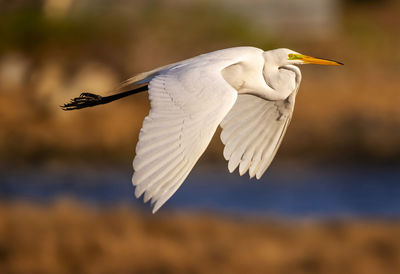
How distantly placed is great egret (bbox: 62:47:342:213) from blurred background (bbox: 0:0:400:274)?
144 inches

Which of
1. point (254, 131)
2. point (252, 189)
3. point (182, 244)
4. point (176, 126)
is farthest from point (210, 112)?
point (252, 189)

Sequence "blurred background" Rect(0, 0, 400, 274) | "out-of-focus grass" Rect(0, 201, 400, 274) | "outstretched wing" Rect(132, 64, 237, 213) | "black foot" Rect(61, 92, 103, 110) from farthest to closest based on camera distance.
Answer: "blurred background" Rect(0, 0, 400, 274)
"out-of-focus grass" Rect(0, 201, 400, 274)
"black foot" Rect(61, 92, 103, 110)
"outstretched wing" Rect(132, 64, 237, 213)

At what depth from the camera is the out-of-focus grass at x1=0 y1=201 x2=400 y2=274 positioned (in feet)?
28.6

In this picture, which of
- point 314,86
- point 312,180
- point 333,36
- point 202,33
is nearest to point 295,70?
point 312,180

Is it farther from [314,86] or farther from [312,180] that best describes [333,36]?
[312,180]

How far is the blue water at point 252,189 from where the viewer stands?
38.6 feet

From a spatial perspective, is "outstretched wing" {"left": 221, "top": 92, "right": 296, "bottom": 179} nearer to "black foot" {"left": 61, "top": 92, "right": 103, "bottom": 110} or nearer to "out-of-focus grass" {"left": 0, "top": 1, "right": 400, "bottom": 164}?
"black foot" {"left": 61, "top": 92, "right": 103, "bottom": 110}

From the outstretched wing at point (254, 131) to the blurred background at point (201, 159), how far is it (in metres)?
3.62

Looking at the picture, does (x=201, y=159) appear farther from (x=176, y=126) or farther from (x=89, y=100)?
(x=176, y=126)

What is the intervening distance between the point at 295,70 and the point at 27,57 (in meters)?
12.6

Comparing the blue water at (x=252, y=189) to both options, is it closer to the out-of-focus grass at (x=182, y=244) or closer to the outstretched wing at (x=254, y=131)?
the out-of-focus grass at (x=182, y=244)

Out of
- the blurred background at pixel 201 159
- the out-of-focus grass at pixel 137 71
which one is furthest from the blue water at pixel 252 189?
the out-of-focus grass at pixel 137 71

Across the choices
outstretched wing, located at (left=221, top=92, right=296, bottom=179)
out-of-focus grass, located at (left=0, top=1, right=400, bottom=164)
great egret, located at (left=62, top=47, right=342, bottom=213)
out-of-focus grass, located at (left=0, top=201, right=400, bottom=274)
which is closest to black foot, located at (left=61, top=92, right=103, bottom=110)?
great egret, located at (left=62, top=47, right=342, bottom=213)

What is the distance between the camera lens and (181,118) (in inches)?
165
